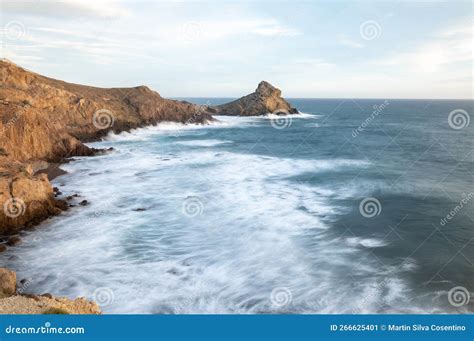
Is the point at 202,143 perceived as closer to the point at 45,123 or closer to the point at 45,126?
the point at 45,123

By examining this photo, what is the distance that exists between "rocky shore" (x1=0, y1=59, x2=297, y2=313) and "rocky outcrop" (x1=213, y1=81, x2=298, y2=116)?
3015 centimetres

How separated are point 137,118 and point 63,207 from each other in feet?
179

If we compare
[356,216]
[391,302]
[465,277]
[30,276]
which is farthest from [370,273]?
[30,276]

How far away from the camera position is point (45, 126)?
40.0m

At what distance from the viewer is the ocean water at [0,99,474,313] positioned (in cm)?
1535

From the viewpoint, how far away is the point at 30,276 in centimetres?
1662

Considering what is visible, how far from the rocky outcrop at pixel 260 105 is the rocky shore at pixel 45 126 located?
30.2 meters

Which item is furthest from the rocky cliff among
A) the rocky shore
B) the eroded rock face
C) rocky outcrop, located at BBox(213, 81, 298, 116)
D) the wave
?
rocky outcrop, located at BBox(213, 81, 298, 116)

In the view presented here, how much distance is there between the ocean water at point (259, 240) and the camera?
50.4 feet

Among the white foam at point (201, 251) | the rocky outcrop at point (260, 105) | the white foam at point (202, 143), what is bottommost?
the white foam at point (201, 251)

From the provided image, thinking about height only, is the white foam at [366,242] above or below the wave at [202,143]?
below

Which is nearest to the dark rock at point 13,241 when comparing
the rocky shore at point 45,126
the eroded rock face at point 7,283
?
the rocky shore at point 45,126

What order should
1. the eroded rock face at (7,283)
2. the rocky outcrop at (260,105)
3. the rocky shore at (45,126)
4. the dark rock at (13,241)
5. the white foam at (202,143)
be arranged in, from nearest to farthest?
1. the eroded rock face at (7,283)
2. the dark rock at (13,241)
3. the rocky shore at (45,126)
4. the white foam at (202,143)
5. the rocky outcrop at (260,105)

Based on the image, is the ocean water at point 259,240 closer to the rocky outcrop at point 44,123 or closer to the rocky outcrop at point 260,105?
the rocky outcrop at point 44,123
